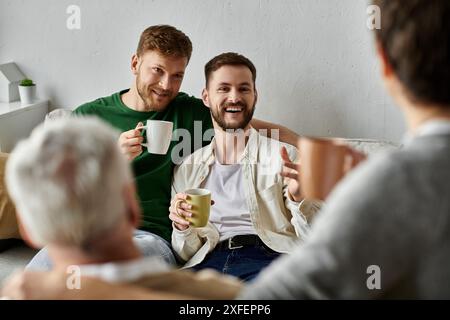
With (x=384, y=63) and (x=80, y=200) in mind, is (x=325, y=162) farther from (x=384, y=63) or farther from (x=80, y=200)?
(x=80, y=200)

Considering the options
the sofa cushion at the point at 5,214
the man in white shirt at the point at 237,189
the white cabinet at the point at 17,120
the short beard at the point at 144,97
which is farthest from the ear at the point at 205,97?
the white cabinet at the point at 17,120

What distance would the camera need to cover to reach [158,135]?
2.21 meters

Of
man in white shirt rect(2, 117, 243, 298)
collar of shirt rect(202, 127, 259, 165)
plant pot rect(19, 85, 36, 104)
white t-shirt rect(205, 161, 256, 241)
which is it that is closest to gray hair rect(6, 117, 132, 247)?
man in white shirt rect(2, 117, 243, 298)

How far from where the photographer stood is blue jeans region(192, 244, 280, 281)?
81.7 inches

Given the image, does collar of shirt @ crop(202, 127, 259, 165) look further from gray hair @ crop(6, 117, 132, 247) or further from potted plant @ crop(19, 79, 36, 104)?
gray hair @ crop(6, 117, 132, 247)

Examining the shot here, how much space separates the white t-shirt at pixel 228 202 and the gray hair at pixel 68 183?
137 centimetres

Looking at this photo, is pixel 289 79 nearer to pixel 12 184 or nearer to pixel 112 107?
pixel 112 107

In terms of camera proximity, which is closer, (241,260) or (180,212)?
(180,212)

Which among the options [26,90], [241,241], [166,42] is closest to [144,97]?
[166,42]

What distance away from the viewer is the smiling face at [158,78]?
245 centimetres

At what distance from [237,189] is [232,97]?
13.4 inches

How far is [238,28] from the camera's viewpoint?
2.74 m
